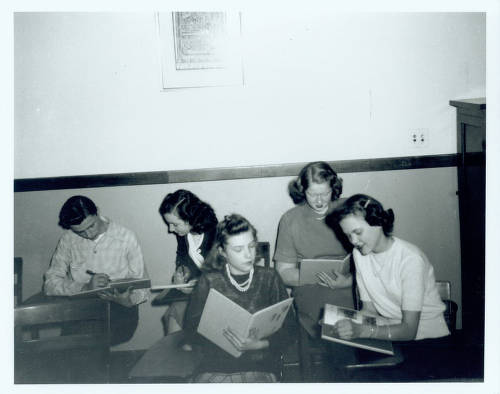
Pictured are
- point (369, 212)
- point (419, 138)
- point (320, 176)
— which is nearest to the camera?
point (369, 212)

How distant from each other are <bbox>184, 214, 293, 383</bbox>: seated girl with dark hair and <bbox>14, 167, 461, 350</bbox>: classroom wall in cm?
100

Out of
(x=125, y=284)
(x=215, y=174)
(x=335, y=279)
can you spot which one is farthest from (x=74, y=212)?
(x=335, y=279)

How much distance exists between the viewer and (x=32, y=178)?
298 centimetres

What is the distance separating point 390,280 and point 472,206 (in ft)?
4.10

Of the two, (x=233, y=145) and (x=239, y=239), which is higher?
(x=233, y=145)

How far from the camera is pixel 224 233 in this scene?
6.73 ft

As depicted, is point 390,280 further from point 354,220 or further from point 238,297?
point 238,297

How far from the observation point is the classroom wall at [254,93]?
2830 millimetres

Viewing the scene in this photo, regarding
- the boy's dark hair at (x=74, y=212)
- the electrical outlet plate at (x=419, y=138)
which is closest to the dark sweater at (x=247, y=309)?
the boy's dark hair at (x=74, y=212)

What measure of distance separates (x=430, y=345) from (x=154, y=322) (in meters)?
2.01

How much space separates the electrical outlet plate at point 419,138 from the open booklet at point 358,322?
1555mm

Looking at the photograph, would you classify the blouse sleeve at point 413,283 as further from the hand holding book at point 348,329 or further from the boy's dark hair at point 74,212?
the boy's dark hair at point 74,212
